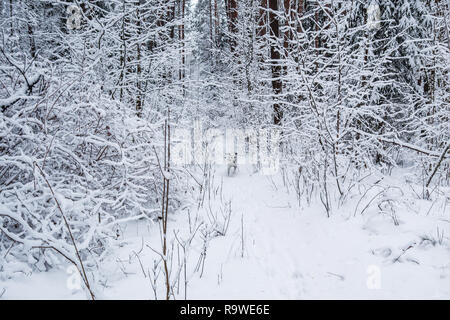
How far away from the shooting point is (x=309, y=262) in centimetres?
271

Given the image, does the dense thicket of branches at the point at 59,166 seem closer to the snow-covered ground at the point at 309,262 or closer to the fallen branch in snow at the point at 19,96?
the fallen branch in snow at the point at 19,96

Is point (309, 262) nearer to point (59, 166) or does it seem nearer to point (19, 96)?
point (59, 166)

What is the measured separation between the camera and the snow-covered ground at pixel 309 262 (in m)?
2.08

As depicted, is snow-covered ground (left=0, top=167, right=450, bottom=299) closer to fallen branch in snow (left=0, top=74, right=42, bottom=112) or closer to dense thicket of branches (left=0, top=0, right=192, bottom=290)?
dense thicket of branches (left=0, top=0, right=192, bottom=290)

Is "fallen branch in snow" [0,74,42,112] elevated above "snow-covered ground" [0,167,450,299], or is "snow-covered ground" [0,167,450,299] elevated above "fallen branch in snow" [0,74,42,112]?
"fallen branch in snow" [0,74,42,112]

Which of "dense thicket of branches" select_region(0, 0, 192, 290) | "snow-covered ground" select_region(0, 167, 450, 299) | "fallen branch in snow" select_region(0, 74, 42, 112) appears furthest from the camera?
"fallen branch in snow" select_region(0, 74, 42, 112)

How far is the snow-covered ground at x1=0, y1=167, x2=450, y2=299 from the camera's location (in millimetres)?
2082

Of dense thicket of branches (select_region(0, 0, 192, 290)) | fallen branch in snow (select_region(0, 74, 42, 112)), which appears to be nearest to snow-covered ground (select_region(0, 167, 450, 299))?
dense thicket of branches (select_region(0, 0, 192, 290))

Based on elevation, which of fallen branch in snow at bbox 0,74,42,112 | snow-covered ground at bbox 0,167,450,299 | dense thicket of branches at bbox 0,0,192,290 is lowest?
snow-covered ground at bbox 0,167,450,299

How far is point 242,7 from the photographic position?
10.6 meters

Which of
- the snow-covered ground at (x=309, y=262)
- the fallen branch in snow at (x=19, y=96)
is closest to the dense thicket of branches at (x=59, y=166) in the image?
the fallen branch in snow at (x=19, y=96)

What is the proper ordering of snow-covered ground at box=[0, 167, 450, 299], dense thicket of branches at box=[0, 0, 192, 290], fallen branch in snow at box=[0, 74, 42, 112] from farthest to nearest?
fallen branch in snow at box=[0, 74, 42, 112] < dense thicket of branches at box=[0, 0, 192, 290] < snow-covered ground at box=[0, 167, 450, 299]

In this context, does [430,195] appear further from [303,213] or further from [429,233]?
[303,213]

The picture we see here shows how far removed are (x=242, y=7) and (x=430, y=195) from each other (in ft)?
33.5
